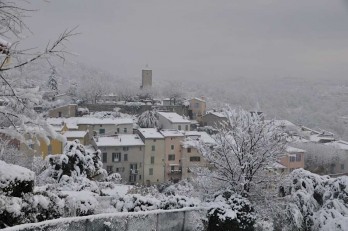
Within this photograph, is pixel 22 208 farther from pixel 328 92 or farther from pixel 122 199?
pixel 328 92

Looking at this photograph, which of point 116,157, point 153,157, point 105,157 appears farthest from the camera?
point 153,157

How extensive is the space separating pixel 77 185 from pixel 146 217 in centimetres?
340

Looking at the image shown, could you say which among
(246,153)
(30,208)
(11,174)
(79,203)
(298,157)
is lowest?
(298,157)

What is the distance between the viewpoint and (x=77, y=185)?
1074 cm

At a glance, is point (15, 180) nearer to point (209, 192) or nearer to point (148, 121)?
point (209, 192)

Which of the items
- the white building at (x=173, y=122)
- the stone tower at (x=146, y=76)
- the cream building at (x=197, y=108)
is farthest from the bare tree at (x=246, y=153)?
the stone tower at (x=146, y=76)

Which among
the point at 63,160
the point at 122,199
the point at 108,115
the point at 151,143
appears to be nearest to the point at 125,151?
the point at 151,143

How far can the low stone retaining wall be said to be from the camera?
6.38 m

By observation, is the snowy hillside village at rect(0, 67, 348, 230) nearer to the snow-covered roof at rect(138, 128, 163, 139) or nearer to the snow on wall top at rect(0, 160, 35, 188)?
the snow on wall top at rect(0, 160, 35, 188)

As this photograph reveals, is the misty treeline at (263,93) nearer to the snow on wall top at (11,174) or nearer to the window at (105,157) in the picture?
the window at (105,157)

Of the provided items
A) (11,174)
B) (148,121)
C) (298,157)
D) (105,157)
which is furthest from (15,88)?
(148,121)

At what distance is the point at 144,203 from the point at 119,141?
94.9ft

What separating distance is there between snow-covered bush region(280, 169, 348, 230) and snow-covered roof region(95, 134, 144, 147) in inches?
1086

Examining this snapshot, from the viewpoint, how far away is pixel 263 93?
113 meters
